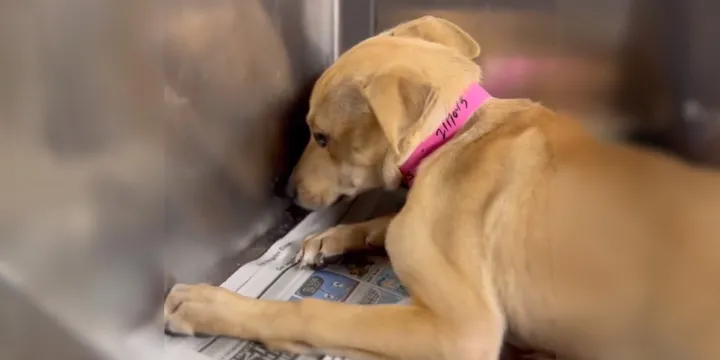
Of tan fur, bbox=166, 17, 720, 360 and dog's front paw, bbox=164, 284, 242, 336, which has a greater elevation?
tan fur, bbox=166, 17, 720, 360

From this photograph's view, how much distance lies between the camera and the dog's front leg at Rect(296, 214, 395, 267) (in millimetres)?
1339

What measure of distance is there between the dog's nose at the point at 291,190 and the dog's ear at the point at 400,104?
36 centimetres

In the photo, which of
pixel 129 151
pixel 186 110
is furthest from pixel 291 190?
pixel 129 151

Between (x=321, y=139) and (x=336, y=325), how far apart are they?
385 millimetres

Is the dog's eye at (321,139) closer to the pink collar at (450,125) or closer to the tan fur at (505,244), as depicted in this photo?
the tan fur at (505,244)

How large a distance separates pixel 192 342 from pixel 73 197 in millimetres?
306

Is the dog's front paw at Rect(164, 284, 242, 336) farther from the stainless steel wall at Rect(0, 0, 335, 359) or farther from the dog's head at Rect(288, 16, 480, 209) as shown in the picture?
the dog's head at Rect(288, 16, 480, 209)

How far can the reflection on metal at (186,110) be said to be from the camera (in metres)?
0.82

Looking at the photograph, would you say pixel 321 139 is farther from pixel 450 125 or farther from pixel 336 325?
pixel 336 325

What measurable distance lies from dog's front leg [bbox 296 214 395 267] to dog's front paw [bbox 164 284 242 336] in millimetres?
246

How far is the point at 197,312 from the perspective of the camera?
42.9 inches

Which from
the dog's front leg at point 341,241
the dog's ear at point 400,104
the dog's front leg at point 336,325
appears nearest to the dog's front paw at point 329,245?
the dog's front leg at point 341,241

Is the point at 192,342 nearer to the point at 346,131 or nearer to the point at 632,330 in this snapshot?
the point at 346,131

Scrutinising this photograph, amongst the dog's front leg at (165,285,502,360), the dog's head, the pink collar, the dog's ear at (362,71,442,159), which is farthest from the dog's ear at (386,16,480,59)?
the dog's front leg at (165,285,502,360)
